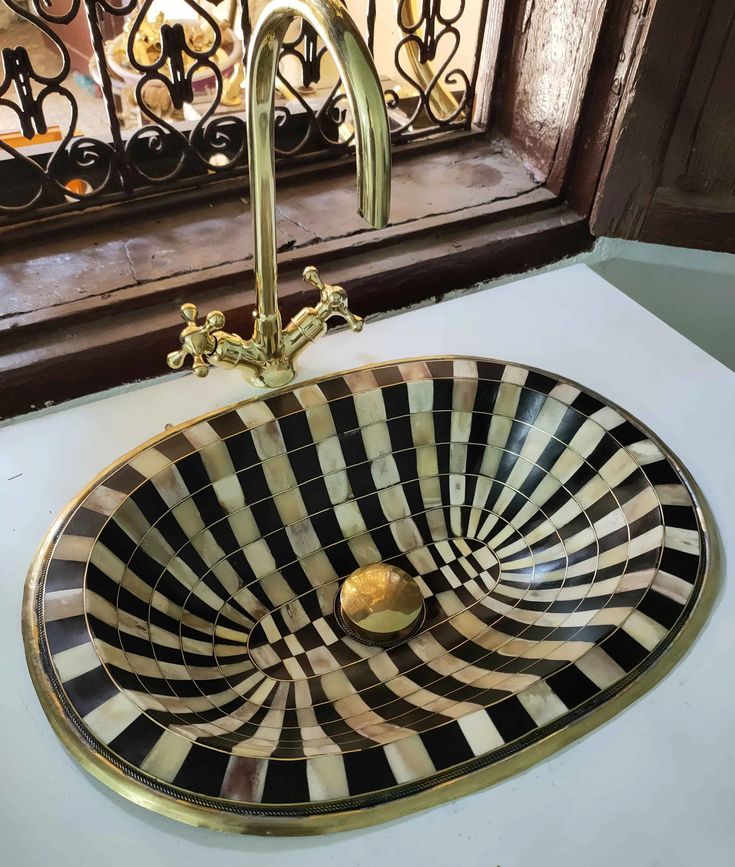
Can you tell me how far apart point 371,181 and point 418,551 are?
0.41 metres

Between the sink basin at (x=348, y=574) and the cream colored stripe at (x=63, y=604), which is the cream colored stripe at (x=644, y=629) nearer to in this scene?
the sink basin at (x=348, y=574)

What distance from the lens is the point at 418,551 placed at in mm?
766

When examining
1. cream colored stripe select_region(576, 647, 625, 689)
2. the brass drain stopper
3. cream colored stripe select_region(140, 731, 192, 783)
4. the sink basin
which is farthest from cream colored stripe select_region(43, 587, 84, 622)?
cream colored stripe select_region(576, 647, 625, 689)

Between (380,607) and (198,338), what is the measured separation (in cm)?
30

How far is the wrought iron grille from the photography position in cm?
78

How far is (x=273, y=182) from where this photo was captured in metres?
0.62

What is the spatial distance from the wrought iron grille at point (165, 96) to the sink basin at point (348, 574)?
14.0 inches

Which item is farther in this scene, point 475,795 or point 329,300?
point 329,300

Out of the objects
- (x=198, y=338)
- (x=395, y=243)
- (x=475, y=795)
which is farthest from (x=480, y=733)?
(x=395, y=243)

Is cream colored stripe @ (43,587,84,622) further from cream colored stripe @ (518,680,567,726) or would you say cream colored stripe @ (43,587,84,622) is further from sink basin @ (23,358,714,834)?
cream colored stripe @ (518,680,567,726)

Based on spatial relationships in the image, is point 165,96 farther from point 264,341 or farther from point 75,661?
point 75,661

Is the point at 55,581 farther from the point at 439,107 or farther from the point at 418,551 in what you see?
the point at 439,107

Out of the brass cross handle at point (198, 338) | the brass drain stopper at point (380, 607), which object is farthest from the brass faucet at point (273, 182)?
the brass drain stopper at point (380, 607)

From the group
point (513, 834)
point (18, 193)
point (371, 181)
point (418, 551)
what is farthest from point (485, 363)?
point (18, 193)
